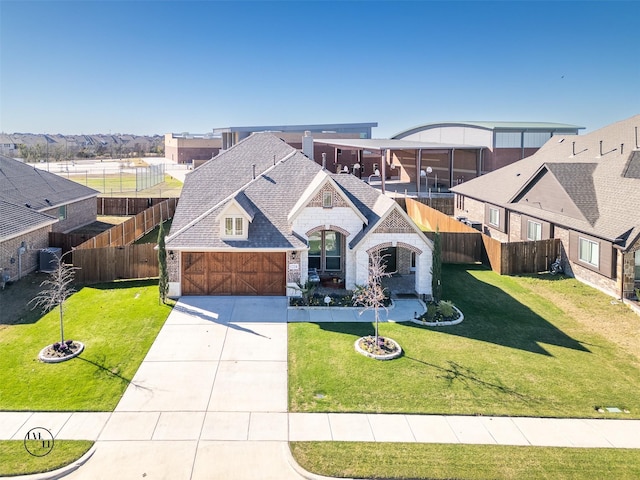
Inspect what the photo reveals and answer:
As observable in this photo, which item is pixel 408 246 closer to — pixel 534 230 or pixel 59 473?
pixel 534 230

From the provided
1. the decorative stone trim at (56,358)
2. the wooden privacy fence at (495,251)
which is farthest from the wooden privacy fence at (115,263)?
the wooden privacy fence at (495,251)

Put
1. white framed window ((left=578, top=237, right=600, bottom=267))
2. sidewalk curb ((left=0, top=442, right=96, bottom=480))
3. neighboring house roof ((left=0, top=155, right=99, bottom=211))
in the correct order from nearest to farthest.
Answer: sidewalk curb ((left=0, top=442, right=96, bottom=480)) → white framed window ((left=578, top=237, right=600, bottom=267)) → neighboring house roof ((left=0, top=155, right=99, bottom=211))

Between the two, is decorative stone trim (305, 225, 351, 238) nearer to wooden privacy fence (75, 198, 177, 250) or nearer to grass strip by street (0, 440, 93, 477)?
wooden privacy fence (75, 198, 177, 250)

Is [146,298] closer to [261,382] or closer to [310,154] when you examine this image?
[261,382]

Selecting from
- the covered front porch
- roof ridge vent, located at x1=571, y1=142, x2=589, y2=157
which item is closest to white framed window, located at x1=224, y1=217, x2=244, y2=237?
roof ridge vent, located at x1=571, y1=142, x2=589, y2=157

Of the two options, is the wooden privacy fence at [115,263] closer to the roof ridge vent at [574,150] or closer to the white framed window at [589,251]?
the white framed window at [589,251]

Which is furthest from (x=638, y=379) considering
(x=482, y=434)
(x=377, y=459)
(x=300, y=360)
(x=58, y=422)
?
(x=58, y=422)

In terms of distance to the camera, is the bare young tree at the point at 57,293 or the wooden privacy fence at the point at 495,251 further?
the wooden privacy fence at the point at 495,251

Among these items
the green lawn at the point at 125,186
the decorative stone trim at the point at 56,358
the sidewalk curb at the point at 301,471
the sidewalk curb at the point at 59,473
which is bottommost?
the sidewalk curb at the point at 59,473
